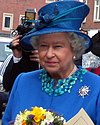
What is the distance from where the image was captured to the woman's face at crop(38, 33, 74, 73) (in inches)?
92.7

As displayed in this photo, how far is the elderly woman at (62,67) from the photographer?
2.35m

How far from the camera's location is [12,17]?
113 feet

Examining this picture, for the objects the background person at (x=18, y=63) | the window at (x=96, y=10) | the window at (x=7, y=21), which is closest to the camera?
the background person at (x=18, y=63)

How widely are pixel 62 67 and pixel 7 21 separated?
3275cm

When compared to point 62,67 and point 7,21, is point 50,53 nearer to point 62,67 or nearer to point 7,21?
point 62,67

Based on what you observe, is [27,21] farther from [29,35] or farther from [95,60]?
[29,35]

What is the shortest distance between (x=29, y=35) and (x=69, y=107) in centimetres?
48

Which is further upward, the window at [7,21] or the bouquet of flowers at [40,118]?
the window at [7,21]

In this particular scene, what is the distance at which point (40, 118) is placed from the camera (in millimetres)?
2186

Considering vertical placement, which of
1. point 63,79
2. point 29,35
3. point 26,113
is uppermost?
point 29,35

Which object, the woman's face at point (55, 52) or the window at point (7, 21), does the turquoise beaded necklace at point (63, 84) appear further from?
the window at point (7, 21)

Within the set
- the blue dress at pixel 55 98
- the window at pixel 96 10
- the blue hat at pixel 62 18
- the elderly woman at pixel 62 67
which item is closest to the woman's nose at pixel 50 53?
the elderly woman at pixel 62 67

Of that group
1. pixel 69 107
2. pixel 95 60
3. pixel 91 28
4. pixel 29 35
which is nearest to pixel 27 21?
pixel 95 60

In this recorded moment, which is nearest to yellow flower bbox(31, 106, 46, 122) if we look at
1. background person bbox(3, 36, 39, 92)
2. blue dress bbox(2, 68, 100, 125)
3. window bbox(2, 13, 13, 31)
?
blue dress bbox(2, 68, 100, 125)
